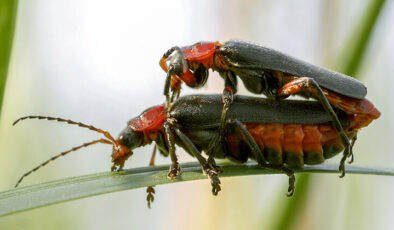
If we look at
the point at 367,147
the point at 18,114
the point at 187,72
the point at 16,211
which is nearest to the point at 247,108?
the point at 187,72

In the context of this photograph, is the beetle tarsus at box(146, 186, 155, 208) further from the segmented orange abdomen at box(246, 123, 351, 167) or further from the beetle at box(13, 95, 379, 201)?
the segmented orange abdomen at box(246, 123, 351, 167)

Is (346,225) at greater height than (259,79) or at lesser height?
lesser

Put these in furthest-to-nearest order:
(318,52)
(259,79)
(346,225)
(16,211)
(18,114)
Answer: (318,52) → (18,114) → (346,225) → (259,79) → (16,211)

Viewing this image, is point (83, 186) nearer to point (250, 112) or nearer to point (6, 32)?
point (6, 32)

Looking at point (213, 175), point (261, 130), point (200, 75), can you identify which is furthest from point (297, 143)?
point (200, 75)

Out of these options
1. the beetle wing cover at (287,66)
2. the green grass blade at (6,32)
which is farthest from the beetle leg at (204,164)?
the green grass blade at (6,32)

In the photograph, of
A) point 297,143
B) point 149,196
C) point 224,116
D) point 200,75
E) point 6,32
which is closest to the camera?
point 6,32

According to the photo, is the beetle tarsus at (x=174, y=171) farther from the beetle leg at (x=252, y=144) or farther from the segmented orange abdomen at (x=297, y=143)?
the segmented orange abdomen at (x=297, y=143)

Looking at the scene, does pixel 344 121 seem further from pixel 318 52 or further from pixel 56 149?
pixel 56 149
